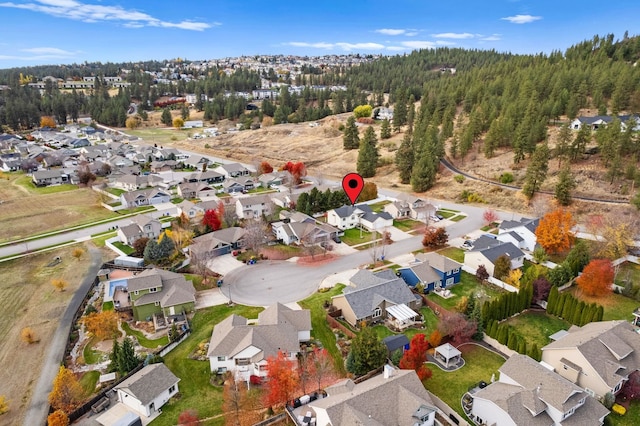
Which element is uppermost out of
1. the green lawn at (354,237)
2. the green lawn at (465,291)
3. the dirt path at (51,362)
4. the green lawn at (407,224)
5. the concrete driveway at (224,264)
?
the green lawn at (407,224)

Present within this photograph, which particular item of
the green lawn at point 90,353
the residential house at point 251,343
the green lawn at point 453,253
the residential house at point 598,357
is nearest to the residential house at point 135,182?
the green lawn at point 90,353

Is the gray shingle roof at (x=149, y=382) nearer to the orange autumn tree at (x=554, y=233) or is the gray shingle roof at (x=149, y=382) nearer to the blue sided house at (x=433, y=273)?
the blue sided house at (x=433, y=273)

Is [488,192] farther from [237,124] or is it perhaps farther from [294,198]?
[237,124]

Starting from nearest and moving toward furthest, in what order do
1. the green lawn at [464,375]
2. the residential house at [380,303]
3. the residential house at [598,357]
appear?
the residential house at [598,357], the green lawn at [464,375], the residential house at [380,303]

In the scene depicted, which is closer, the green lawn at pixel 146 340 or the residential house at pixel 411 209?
the green lawn at pixel 146 340

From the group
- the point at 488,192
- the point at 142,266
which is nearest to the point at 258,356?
the point at 142,266

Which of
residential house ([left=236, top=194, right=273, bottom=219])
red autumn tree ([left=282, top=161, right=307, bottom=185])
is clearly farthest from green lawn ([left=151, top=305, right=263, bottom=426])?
red autumn tree ([left=282, top=161, right=307, bottom=185])
